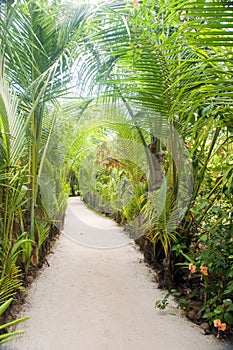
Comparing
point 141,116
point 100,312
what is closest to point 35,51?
point 141,116

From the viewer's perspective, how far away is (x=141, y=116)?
5.04 ft

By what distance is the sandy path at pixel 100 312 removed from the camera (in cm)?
100

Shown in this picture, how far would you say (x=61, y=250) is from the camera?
2264mm

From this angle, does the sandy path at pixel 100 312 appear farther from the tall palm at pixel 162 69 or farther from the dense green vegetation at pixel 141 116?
the tall palm at pixel 162 69

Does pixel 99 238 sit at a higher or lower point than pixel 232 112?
lower

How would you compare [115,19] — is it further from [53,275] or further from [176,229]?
[53,275]

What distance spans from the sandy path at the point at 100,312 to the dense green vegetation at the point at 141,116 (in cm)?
13

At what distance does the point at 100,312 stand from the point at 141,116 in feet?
3.54

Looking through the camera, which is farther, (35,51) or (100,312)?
(35,51)

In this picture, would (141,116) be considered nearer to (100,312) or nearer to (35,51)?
(35,51)

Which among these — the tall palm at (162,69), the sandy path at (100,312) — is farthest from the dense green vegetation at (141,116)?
the sandy path at (100,312)

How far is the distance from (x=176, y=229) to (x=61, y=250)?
122cm

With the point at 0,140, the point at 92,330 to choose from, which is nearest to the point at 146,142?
the point at 0,140

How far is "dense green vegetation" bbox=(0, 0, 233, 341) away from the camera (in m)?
0.84
